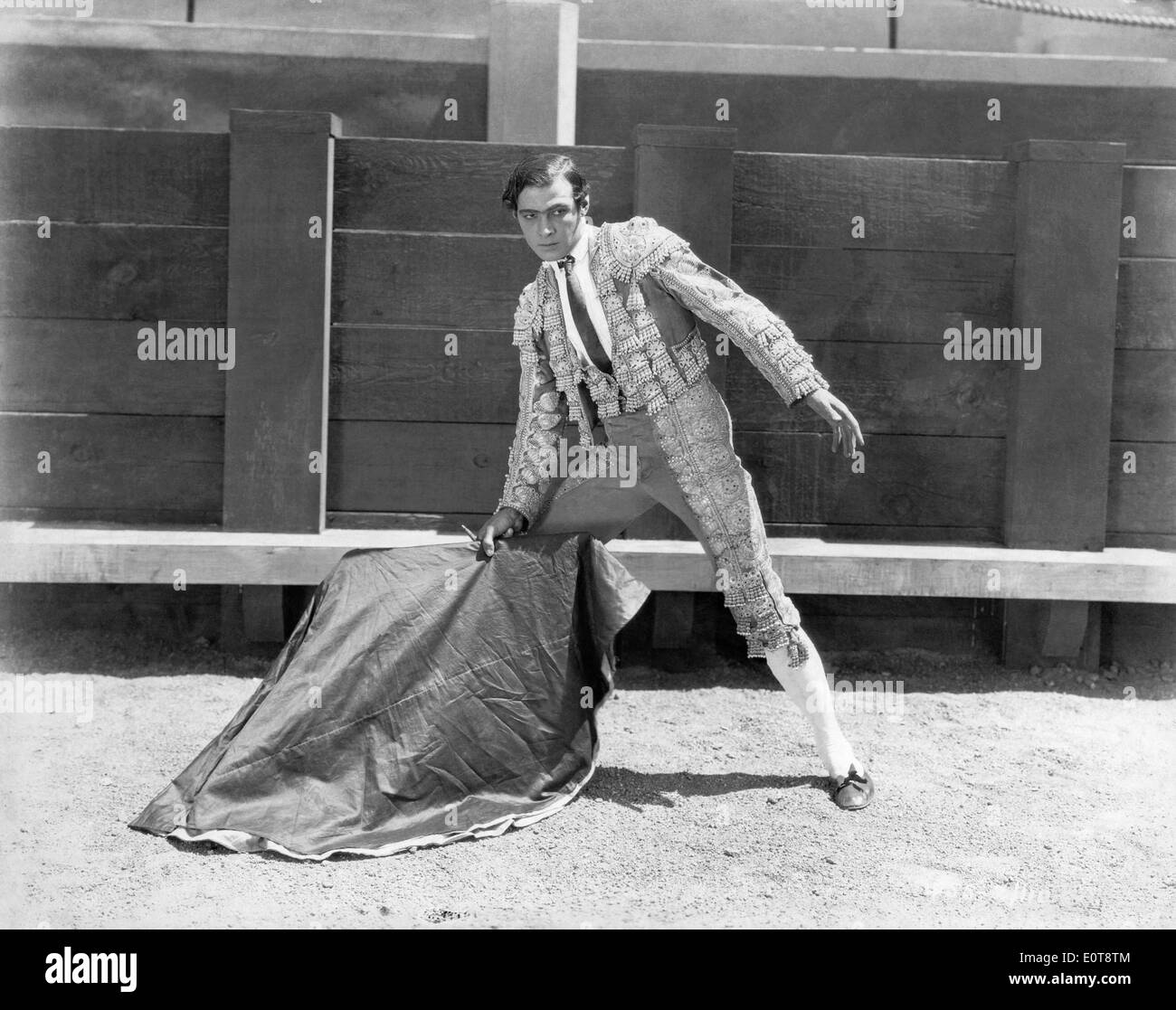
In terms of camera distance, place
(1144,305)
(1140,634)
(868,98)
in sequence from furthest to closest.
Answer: (868,98)
(1140,634)
(1144,305)

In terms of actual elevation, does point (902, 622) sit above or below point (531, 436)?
below

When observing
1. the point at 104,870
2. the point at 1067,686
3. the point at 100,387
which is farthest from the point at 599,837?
the point at 100,387

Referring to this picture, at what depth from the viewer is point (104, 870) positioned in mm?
3074

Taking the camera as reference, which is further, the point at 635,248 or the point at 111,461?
the point at 111,461

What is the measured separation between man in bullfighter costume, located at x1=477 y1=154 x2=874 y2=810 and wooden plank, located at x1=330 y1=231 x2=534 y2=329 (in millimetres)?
1021

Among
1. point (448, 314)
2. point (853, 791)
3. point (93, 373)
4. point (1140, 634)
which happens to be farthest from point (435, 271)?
point (1140, 634)

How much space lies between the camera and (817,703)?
3.71 metres

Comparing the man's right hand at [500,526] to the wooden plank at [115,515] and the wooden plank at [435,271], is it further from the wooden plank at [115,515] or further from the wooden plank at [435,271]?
the wooden plank at [115,515]

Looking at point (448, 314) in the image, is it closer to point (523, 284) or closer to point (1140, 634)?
point (523, 284)

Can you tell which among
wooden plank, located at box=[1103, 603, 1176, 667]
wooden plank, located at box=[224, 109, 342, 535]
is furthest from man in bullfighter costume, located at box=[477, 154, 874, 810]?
wooden plank, located at box=[1103, 603, 1176, 667]

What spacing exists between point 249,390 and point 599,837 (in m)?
2.12

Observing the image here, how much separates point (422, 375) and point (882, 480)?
1646 millimetres

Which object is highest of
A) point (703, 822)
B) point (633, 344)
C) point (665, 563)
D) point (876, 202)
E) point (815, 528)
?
point (876, 202)

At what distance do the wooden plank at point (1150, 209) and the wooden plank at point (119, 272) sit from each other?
3.12 m
